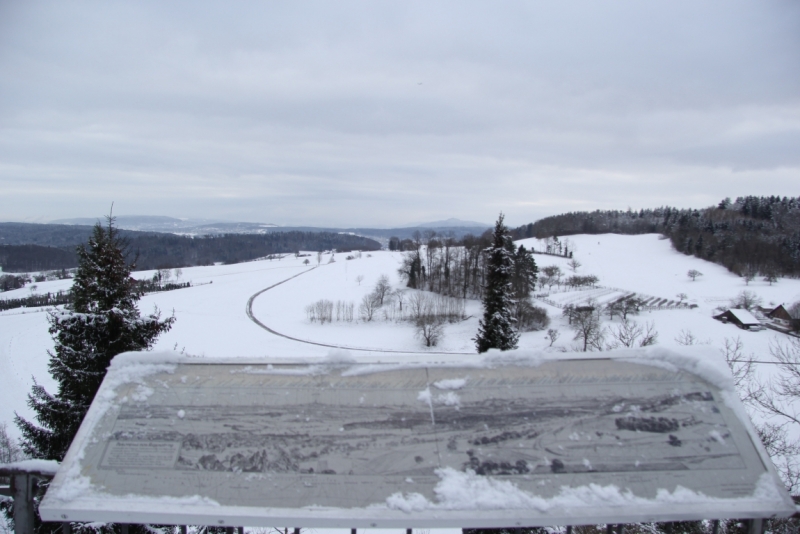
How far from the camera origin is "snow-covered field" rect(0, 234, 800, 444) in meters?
32.4

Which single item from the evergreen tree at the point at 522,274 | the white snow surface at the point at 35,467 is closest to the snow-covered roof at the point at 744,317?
the evergreen tree at the point at 522,274

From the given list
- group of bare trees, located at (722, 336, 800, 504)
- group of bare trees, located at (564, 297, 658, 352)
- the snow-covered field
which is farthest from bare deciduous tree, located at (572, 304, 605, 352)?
group of bare trees, located at (722, 336, 800, 504)

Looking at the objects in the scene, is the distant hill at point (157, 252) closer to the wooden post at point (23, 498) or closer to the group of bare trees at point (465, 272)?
the group of bare trees at point (465, 272)

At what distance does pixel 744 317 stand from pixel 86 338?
5145cm

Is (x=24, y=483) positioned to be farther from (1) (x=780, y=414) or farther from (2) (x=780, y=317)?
(2) (x=780, y=317)

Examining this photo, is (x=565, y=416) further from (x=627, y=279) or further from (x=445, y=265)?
(x=627, y=279)

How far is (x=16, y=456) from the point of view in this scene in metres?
16.6

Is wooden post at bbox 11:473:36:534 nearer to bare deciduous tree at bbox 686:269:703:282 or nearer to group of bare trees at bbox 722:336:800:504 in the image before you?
group of bare trees at bbox 722:336:800:504

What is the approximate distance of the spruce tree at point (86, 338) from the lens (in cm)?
654

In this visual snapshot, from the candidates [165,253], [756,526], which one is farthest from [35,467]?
[165,253]

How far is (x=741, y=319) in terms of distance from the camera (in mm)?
38344

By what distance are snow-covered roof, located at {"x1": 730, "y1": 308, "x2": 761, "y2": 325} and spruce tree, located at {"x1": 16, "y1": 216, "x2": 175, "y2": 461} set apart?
4953 cm

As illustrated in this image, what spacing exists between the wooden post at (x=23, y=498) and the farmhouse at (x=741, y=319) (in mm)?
50391

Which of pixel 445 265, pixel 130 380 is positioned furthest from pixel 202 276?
pixel 130 380
